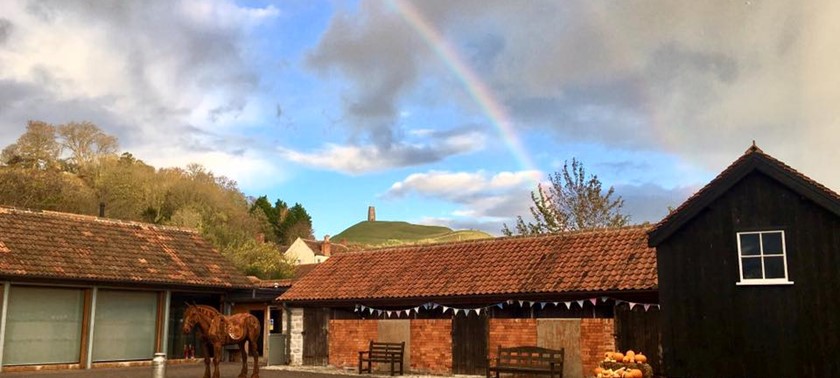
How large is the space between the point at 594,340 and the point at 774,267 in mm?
5219

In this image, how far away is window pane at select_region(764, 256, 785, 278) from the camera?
586 inches

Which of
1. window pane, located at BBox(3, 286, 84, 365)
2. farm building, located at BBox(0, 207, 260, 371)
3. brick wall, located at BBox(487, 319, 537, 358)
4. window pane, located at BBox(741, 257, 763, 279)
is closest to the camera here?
window pane, located at BBox(741, 257, 763, 279)

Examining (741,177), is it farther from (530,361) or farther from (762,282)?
(530,361)

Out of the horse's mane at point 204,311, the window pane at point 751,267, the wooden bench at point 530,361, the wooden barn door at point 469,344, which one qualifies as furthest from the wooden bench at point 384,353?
the window pane at point 751,267

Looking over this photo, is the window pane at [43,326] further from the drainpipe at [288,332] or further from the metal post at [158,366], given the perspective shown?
the metal post at [158,366]

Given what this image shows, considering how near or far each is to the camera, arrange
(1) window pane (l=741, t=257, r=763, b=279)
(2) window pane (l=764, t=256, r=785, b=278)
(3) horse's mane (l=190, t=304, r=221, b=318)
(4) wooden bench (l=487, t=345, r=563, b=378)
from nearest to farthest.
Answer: (2) window pane (l=764, t=256, r=785, b=278) < (1) window pane (l=741, t=257, r=763, b=279) < (4) wooden bench (l=487, t=345, r=563, b=378) < (3) horse's mane (l=190, t=304, r=221, b=318)

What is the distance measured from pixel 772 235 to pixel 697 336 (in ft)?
8.61

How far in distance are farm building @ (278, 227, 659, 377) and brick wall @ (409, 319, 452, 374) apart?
0.03 m

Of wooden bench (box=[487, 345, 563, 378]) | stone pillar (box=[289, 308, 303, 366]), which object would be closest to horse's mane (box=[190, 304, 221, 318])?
wooden bench (box=[487, 345, 563, 378])

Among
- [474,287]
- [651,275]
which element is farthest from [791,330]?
[474,287]

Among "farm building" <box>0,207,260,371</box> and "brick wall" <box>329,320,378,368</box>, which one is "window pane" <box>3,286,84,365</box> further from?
"brick wall" <box>329,320,378,368</box>

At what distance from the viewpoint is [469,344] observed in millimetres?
21250

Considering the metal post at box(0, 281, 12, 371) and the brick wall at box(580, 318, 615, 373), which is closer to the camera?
the brick wall at box(580, 318, 615, 373)

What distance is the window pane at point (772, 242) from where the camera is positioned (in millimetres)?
15039
